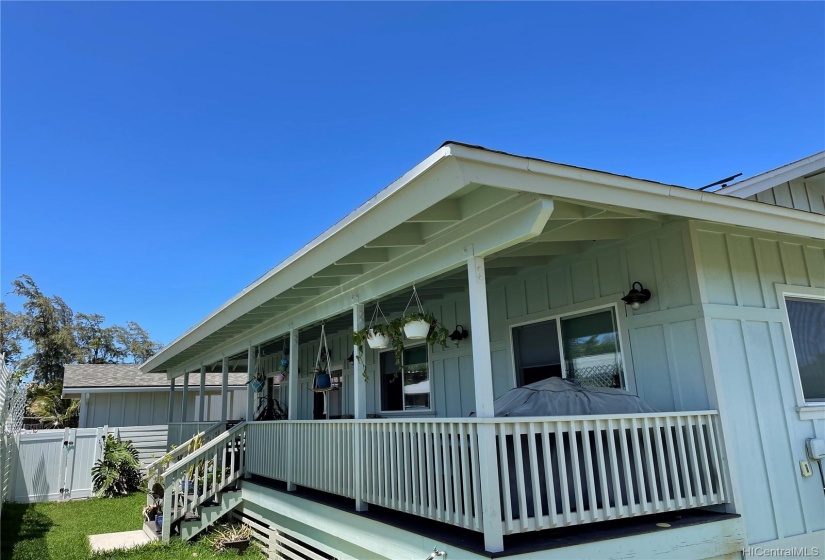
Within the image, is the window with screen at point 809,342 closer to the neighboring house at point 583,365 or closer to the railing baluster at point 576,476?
the neighboring house at point 583,365

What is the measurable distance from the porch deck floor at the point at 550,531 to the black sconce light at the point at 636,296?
1764 mm

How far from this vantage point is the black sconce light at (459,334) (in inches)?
275

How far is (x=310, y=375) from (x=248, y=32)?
738 centimetres

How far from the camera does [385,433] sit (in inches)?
180

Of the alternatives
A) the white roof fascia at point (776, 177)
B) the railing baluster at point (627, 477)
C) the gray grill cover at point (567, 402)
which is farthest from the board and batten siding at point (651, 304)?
the white roof fascia at point (776, 177)

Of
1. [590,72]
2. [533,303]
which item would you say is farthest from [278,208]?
[533,303]

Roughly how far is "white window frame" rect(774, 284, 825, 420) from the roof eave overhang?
64 cm

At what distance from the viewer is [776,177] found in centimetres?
556

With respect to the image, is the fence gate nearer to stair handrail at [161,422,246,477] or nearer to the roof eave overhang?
stair handrail at [161,422,246,477]

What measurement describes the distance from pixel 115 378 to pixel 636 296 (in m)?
18.8

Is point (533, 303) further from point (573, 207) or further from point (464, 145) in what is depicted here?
point (464, 145)

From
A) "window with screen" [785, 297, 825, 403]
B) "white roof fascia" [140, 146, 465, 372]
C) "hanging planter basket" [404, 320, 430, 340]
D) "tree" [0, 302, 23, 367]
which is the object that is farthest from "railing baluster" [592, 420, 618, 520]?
"tree" [0, 302, 23, 367]

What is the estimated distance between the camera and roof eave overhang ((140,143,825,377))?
300 cm

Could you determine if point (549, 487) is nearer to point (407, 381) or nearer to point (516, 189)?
point (516, 189)
